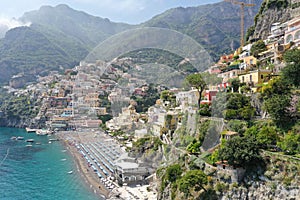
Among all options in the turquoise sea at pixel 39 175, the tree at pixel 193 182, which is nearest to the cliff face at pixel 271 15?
the tree at pixel 193 182

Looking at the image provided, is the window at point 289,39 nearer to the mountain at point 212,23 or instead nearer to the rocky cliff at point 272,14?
the rocky cliff at point 272,14

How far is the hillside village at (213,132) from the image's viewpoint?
16.4ft

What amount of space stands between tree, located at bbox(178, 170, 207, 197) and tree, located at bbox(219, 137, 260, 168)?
0.54 meters

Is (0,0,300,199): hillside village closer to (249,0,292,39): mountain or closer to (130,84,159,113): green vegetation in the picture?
(130,84,159,113): green vegetation

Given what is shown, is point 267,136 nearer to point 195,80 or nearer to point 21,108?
point 195,80

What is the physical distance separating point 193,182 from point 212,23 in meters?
30.5

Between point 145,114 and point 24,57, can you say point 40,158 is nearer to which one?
point 145,114

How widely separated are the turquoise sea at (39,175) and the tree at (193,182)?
10.8ft

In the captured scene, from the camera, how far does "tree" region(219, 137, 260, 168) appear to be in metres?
4.97

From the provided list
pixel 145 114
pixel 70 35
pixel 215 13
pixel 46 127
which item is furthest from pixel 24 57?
pixel 145 114

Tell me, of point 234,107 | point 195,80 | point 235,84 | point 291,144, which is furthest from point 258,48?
point 291,144

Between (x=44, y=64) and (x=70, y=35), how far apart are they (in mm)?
8730

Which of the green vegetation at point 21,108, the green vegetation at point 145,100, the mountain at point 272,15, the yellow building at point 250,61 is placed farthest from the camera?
the green vegetation at point 21,108

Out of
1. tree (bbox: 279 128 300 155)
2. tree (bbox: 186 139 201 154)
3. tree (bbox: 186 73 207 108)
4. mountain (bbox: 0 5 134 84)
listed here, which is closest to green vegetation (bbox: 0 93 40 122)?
mountain (bbox: 0 5 134 84)
